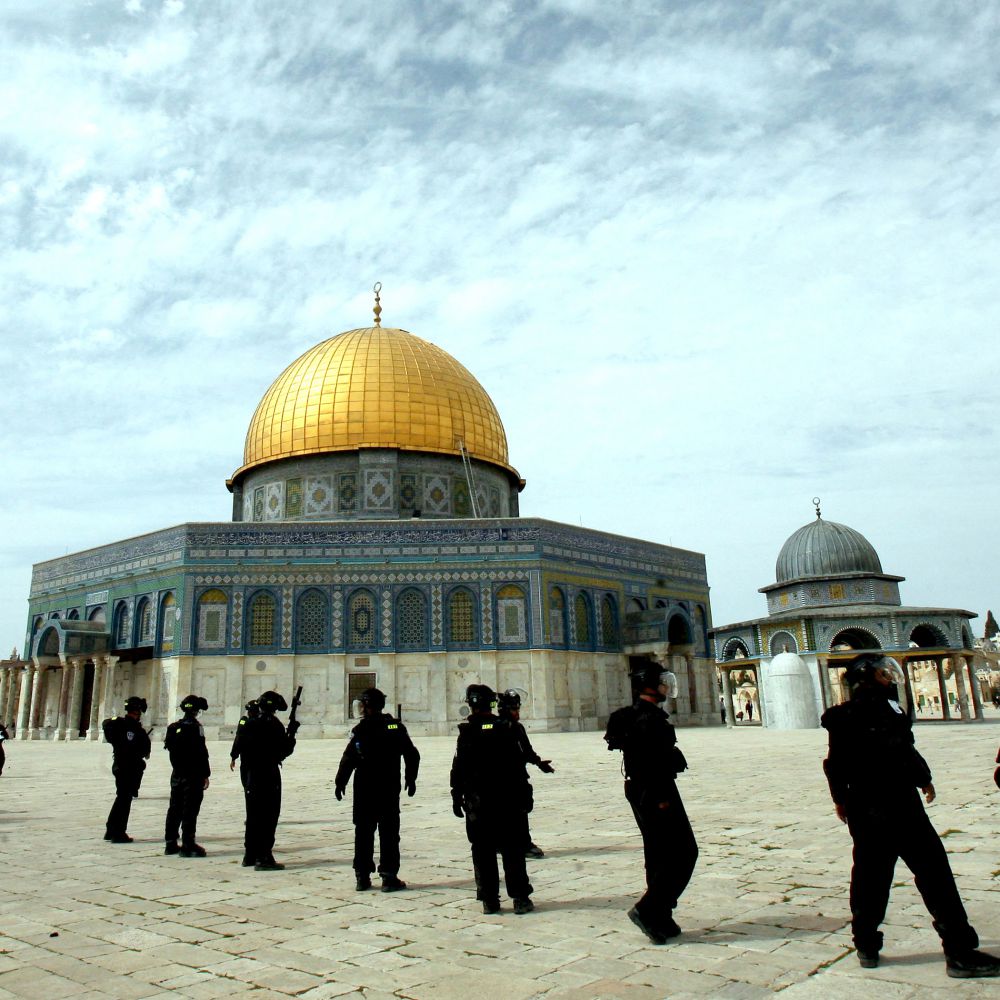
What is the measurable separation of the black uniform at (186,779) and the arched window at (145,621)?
2305 cm

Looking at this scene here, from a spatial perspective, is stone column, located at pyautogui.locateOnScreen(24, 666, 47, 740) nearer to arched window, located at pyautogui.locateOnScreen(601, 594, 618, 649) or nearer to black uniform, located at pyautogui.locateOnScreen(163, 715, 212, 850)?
arched window, located at pyautogui.locateOnScreen(601, 594, 618, 649)

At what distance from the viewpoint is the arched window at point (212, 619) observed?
28.1m

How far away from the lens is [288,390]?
114 ft

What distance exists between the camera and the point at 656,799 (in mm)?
4629

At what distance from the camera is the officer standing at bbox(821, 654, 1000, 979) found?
12.5 feet

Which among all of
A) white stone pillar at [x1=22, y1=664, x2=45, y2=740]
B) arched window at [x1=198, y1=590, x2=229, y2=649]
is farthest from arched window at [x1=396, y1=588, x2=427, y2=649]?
white stone pillar at [x1=22, y1=664, x2=45, y2=740]

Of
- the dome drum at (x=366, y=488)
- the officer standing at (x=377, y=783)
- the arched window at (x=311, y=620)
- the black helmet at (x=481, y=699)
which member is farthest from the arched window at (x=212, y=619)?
the black helmet at (x=481, y=699)

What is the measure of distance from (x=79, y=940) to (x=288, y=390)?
31327mm

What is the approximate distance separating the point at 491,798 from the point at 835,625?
108 ft

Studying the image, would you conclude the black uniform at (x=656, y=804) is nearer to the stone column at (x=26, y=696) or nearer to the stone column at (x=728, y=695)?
the stone column at (x=26, y=696)

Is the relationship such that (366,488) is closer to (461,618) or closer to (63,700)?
(461,618)

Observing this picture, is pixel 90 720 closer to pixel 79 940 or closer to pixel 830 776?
pixel 79 940

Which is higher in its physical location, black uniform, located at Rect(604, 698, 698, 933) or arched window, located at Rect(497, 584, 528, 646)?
arched window, located at Rect(497, 584, 528, 646)

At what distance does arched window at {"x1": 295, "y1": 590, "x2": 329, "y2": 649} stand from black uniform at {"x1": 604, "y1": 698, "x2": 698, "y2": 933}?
24622 millimetres
